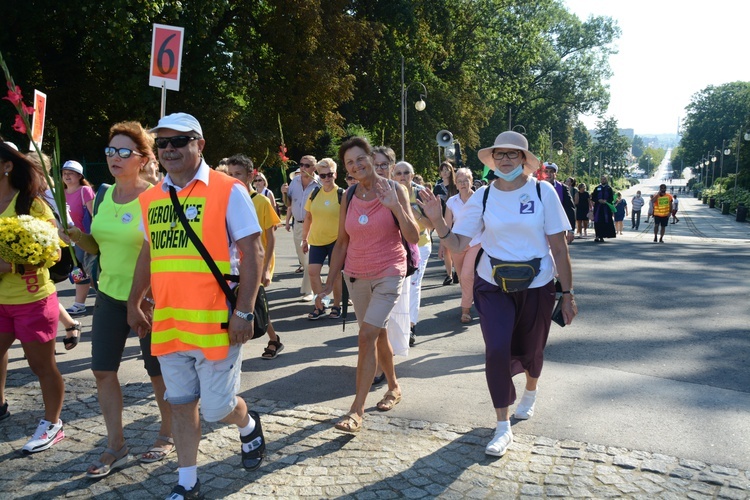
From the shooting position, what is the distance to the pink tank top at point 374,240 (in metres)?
4.62

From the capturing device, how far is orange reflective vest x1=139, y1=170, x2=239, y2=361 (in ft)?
10.6

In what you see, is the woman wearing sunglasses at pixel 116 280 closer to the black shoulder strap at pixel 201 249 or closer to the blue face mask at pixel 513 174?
the black shoulder strap at pixel 201 249

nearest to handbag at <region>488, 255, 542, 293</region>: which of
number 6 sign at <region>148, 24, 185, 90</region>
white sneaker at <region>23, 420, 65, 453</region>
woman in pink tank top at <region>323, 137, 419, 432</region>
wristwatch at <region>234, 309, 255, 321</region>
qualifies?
woman in pink tank top at <region>323, 137, 419, 432</region>

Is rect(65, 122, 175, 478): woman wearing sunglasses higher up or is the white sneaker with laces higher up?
rect(65, 122, 175, 478): woman wearing sunglasses

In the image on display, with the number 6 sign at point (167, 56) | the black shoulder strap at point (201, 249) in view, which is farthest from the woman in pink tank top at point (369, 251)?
the number 6 sign at point (167, 56)

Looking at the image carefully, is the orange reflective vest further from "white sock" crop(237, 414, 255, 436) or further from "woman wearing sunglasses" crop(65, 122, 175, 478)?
"white sock" crop(237, 414, 255, 436)

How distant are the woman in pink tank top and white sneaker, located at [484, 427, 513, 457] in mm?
880

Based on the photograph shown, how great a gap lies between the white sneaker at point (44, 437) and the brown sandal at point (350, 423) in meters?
1.75

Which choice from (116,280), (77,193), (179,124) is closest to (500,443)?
(116,280)

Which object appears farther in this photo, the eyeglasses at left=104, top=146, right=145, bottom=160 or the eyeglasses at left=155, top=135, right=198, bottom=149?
the eyeglasses at left=104, top=146, right=145, bottom=160

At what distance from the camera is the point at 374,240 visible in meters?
4.64

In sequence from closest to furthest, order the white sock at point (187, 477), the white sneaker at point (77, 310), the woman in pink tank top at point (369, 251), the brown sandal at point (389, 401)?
the white sock at point (187, 477), the woman in pink tank top at point (369, 251), the brown sandal at point (389, 401), the white sneaker at point (77, 310)

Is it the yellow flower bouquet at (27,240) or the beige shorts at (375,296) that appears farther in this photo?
the beige shorts at (375,296)

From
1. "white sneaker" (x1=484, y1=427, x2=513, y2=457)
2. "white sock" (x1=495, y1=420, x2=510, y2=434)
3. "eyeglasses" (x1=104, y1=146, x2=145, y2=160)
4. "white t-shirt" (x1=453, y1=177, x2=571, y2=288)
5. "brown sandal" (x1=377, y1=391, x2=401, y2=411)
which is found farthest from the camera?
"brown sandal" (x1=377, y1=391, x2=401, y2=411)
